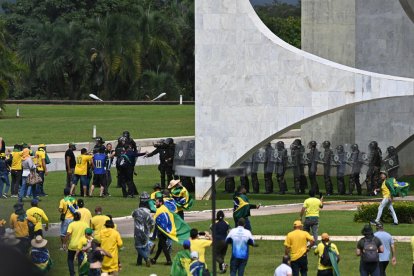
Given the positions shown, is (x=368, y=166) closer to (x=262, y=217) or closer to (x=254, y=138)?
(x=254, y=138)

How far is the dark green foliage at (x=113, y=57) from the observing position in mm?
69125

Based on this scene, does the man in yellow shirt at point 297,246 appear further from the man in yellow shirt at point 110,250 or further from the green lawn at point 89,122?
the green lawn at point 89,122

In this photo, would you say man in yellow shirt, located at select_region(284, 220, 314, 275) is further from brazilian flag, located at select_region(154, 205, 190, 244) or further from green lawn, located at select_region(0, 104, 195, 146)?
green lawn, located at select_region(0, 104, 195, 146)

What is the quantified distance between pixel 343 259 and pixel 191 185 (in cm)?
1245

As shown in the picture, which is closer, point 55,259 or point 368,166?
point 55,259

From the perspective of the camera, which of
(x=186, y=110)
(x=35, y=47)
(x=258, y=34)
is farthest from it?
(x=35, y=47)

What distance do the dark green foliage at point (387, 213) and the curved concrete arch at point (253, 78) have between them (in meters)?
5.61

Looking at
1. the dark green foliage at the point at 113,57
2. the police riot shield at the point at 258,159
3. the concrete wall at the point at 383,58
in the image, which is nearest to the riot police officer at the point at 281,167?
the police riot shield at the point at 258,159

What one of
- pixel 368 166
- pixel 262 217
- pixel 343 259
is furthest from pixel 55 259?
pixel 368 166

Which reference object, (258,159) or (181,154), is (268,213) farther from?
(258,159)

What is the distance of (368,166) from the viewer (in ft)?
105

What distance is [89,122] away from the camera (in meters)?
53.7

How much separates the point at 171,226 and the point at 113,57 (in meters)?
51.5

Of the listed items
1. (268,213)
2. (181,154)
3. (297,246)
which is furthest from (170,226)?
(181,154)
